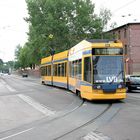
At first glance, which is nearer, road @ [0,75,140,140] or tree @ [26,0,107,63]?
road @ [0,75,140,140]

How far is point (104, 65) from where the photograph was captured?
2089cm

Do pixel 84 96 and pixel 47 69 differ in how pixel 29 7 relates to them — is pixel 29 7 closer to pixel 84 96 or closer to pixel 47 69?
Answer: pixel 47 69

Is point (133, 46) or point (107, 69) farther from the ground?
point (133, 46)

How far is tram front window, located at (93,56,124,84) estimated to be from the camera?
20.7m

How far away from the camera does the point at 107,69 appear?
68.4 ft

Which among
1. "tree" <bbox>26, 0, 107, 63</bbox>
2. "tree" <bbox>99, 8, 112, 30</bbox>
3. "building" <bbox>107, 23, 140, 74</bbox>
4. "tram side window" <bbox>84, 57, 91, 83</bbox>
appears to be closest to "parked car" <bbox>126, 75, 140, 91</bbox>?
"tram side window" <bbox>84, 57, 91, 83</bbox>

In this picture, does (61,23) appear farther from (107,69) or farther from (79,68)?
(107,69)

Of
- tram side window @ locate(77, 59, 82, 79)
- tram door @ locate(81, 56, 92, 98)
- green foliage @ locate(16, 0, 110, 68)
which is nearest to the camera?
tram door @ locate(81, 56, 92, 98)

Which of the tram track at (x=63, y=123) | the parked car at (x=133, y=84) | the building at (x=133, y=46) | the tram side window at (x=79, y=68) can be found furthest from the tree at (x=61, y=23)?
the tram track at (x=63, y=123)

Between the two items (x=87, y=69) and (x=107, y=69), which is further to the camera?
(x=87, y=69)

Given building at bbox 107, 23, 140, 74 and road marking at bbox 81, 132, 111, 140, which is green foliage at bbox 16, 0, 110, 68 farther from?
road marking at bbox 81, 132, 111, 140

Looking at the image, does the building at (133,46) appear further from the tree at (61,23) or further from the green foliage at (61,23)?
the tree at (61,23)

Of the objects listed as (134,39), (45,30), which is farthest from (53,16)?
(134,39)

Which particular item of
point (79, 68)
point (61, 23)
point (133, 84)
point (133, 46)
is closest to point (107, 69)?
point (79, 68)
